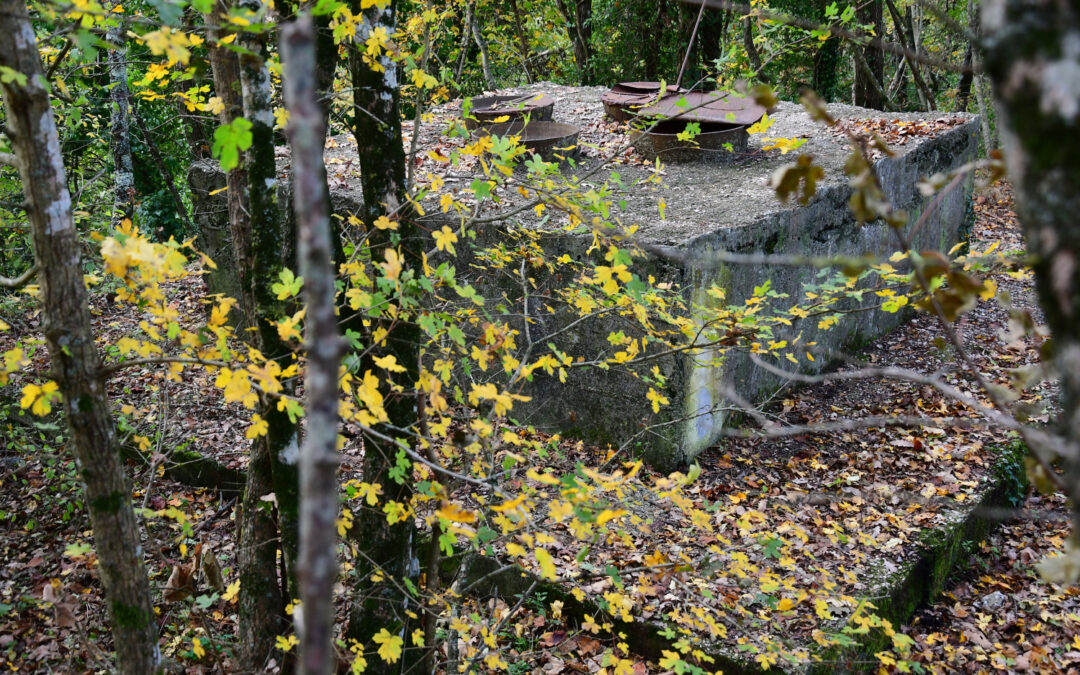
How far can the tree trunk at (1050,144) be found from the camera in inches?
30.3

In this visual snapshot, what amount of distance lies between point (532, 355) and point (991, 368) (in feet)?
16.4

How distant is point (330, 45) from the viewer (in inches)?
151

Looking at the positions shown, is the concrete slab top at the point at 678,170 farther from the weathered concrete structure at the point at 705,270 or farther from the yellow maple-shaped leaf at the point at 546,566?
the yellow maple-shaped leaf at the point at 546,566

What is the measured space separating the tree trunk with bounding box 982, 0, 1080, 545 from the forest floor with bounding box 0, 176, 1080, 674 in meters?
2.55

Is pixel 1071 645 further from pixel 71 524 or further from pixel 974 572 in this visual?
pixel 71 524

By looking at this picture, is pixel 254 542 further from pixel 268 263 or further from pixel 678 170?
pixel 678 170

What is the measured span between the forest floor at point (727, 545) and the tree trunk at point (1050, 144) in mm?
2552

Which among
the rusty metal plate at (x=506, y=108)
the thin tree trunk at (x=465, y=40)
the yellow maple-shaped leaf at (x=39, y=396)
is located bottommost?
the yellow maple-shaped leaf at (x=39, y=396)

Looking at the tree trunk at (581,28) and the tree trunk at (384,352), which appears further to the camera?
the tree trunk at (581,28)

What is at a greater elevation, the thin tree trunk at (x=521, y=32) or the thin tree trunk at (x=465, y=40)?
the thin tree trunk at (x=521, y=32)

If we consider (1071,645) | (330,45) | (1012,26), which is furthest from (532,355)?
(1012,26)

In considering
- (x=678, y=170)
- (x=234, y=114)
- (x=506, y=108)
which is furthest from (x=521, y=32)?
(x=234, y=114)

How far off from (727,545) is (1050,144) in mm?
4343

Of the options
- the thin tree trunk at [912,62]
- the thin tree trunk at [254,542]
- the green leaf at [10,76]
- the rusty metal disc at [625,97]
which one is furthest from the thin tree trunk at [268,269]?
the thin tree trunk at [912,62]
